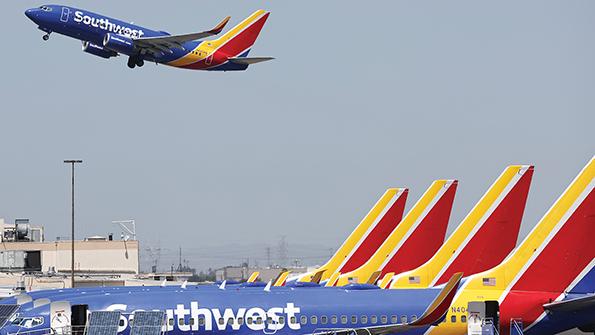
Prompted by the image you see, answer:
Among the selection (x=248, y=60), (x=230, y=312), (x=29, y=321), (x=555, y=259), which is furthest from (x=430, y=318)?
(x=248, y=60)

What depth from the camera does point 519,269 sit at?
4781 cm

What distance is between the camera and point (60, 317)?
136 feet

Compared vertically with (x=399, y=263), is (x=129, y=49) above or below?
above

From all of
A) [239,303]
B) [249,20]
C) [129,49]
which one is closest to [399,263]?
[239,303]

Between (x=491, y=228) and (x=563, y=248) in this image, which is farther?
(x=491, y=228)

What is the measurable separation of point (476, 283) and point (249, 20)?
57.3 m

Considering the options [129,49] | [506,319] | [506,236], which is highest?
[129,49]

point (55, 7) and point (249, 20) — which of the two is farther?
point (249, 20)

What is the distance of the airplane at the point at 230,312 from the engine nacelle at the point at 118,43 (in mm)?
41395

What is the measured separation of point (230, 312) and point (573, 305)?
12.5 meters

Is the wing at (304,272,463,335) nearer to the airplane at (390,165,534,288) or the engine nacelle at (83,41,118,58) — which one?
the airplane at (390,165,534,288)

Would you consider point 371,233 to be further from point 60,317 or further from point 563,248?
point 60,317

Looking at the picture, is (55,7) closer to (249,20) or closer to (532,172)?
(249,20)

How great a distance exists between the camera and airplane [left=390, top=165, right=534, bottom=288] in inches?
2136
